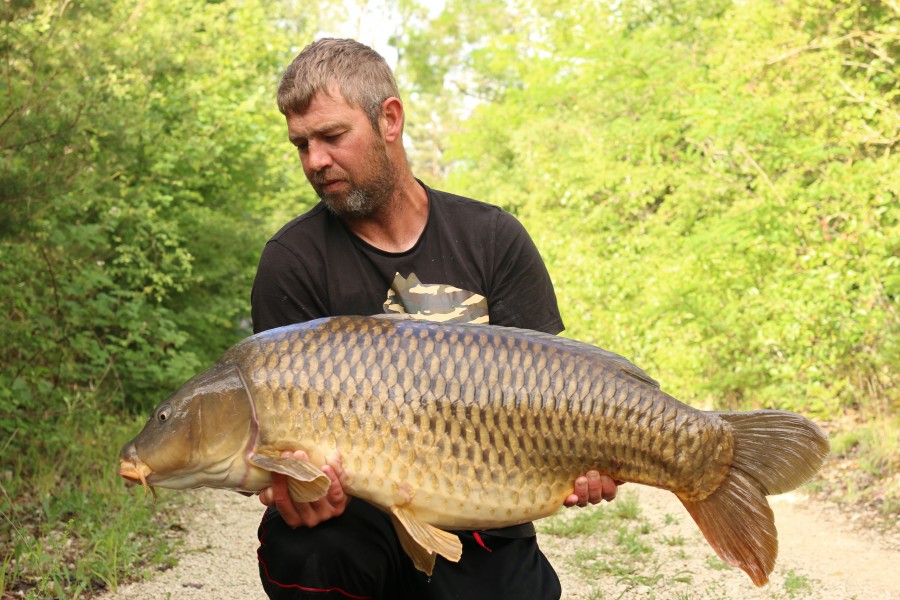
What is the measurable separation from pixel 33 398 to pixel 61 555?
1.38 meters

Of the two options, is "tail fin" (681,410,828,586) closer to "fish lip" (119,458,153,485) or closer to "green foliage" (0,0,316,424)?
"fish lip" (119,458,153,485)

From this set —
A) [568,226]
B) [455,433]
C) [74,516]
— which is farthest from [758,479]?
[568,226]

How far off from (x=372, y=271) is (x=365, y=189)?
0.21 metres

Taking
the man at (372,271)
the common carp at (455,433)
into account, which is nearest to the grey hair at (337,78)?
the man at (372,271)

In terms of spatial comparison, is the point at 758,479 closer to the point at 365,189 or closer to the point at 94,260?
the point at 365,189

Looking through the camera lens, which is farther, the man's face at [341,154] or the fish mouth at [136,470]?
the man's face at [341,154]

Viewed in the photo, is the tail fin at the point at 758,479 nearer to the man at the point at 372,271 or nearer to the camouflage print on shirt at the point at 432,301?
the man at the point at 372,271

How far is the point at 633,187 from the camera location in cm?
933

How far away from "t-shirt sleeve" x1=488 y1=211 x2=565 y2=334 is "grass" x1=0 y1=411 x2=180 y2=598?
1.65 meters

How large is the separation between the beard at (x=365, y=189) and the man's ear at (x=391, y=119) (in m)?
0.05

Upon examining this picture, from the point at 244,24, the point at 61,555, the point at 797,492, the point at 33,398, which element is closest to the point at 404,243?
the point at 61,555

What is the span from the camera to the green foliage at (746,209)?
656 centimetres

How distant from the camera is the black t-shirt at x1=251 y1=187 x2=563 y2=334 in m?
2.59

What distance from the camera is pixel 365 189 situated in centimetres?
257
